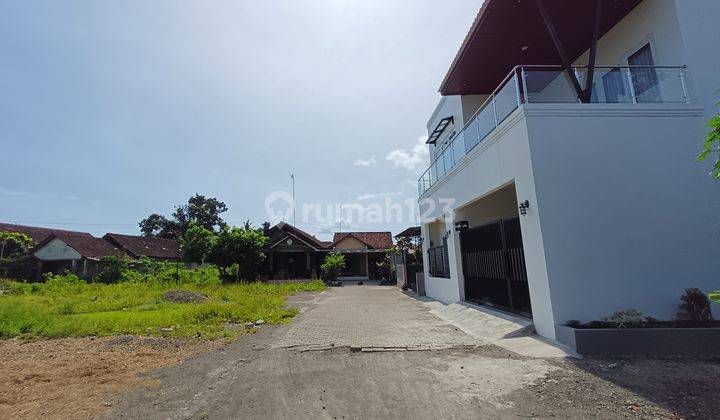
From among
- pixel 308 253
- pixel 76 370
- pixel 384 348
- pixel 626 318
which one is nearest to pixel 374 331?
pixel 384 348

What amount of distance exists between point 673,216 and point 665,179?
26.0 inches

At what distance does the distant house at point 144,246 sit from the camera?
105 ft

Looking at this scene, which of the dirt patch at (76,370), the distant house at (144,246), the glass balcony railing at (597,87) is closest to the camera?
the dirt patch at (76,370)

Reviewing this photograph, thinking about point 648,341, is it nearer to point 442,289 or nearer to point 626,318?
point 626,318

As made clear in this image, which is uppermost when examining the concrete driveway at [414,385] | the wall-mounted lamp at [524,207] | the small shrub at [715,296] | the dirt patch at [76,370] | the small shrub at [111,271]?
the wall-mounted lamp at [524,207]

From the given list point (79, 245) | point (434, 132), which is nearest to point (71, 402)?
point (434, 132)

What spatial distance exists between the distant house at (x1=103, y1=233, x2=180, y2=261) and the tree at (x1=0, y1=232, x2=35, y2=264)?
241 inches

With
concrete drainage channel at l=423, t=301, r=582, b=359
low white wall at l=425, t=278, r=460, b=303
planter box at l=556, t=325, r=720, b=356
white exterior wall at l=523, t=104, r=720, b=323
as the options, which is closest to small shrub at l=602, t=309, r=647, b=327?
white exterior wall at l=523, t=104, r=720, b=323

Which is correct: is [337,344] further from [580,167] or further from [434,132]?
[434,132]

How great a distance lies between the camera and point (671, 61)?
A: 6.63 metres

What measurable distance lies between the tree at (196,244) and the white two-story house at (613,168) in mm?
18451

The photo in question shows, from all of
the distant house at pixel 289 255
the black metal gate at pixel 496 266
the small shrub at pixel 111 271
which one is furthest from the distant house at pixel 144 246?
the black metal gate at pixel 496 266

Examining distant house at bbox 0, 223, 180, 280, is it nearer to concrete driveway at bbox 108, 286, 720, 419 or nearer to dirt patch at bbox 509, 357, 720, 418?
concrete driveway at bbox 108, 286, 720, 419

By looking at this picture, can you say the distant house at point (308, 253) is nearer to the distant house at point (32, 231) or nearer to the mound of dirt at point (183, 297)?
the mound of dirt at point (183, 297)
